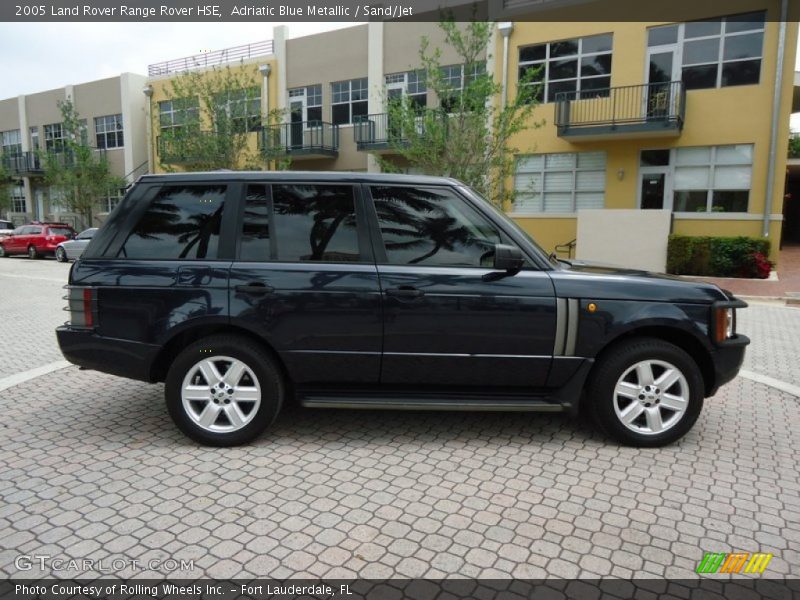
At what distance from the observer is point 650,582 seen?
8.78 feet

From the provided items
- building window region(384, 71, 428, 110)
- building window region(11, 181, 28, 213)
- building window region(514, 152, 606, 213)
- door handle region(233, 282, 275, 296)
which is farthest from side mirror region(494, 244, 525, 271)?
building window region(11, 181, 28, 213)

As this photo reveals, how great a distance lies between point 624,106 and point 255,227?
18.5m

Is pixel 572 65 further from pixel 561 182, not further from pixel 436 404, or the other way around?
pixel 436 404

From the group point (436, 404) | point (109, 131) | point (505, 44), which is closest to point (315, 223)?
point (436, 404)

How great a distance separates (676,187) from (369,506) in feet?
62.9

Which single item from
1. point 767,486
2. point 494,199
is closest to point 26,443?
point 767,486

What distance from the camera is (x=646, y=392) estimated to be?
4.15 m

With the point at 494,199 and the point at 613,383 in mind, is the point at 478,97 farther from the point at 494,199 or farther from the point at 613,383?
the point at 613,383

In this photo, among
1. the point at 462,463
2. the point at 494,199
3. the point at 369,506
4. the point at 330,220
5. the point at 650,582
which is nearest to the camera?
the point at 650,582

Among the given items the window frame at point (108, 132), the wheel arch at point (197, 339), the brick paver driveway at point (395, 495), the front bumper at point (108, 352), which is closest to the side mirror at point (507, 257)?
the brick paver driveway at point (395, 495)

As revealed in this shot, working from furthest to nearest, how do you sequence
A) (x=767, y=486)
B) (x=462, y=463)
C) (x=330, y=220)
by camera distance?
(x=330, y=220)
(x=462, y=463)
(x=767, y=486)

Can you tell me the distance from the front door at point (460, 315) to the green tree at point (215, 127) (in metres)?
20.3

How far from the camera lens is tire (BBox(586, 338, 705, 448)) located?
13.5 feet

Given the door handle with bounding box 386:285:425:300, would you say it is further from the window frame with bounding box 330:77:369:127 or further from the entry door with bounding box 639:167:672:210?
the window frame with bounding box 330:77:369:127
